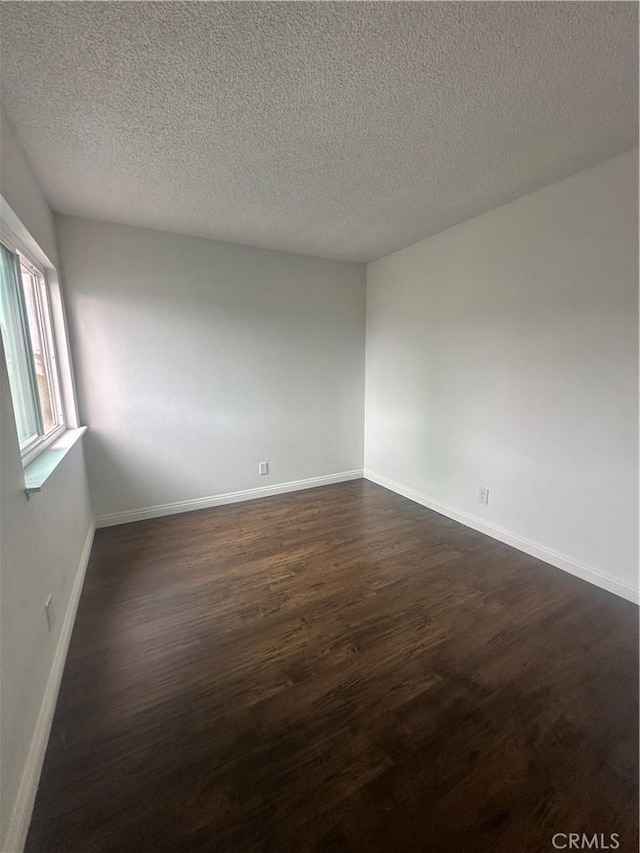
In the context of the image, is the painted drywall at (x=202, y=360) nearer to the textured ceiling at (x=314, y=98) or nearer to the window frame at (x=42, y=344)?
the window frame at (x=42, y=344)

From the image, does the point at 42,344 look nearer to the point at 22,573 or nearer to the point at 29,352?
the point at 29,352

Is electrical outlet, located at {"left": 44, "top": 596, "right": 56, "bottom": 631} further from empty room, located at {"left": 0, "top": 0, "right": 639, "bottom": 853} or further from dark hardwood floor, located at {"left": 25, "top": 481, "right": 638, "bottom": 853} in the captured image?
dark hardwood floor, located at {"left": 25, "top": 481, "right": 638, "bottom": 853}

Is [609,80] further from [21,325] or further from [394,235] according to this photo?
[21,325]

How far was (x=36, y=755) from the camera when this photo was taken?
1154mm

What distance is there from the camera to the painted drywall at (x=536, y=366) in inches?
77.4

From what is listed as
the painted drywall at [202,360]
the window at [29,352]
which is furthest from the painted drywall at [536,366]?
the window at [29,352]

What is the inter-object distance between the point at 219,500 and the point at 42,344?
1.91m

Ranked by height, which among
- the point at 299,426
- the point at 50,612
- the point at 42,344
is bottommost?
the point at 50,612

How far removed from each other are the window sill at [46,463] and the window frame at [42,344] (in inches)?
1.1

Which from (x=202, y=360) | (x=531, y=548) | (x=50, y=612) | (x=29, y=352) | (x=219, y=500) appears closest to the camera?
(x=50, y=612)

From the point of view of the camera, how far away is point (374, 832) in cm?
102

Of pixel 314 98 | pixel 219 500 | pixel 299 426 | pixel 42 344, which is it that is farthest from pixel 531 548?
pixel 42 344

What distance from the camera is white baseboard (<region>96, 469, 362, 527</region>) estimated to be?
3027 millimetres

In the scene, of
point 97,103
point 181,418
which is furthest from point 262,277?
point 97,103
